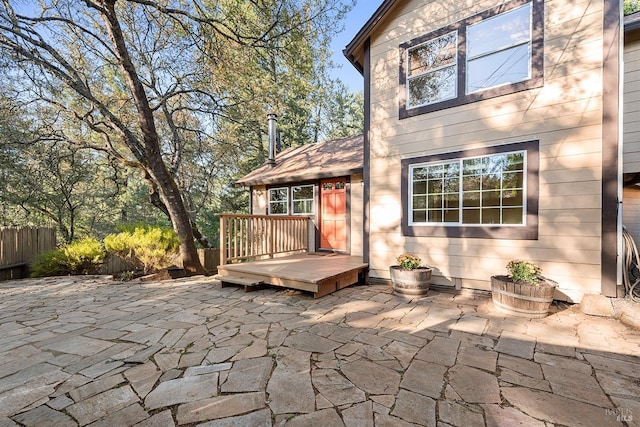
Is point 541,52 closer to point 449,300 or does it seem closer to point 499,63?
point 499,63

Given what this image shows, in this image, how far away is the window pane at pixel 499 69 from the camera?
4.09 metres

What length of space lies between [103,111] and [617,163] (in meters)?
8.63

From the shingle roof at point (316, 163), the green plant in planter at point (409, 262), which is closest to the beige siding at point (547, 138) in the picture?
the green plant in planter at point (409, 262)

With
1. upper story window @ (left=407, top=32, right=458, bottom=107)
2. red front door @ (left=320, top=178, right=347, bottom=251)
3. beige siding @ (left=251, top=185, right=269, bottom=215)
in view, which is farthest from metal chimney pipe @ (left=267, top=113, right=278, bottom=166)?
upper story window @ (left=407, top=32, right=458, bottom=107)

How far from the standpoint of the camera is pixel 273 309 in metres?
3.82

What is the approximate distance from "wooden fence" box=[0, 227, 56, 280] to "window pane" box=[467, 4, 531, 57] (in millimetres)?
10622

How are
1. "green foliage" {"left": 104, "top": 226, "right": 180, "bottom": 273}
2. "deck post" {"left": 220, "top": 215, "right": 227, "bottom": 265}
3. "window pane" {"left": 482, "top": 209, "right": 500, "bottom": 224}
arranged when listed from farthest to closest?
"green foliage" {"left": 104, "top": 226, "right": 180, "bottom": 273}
"deck post" {"left": 220, "top": 215, "right": 227, "bottom": 265}
"window pane" {"left": 482, "top": 209, "right": 500, "bottom": 224}

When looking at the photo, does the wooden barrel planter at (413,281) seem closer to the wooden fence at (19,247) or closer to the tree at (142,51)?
the tree at (142,51)

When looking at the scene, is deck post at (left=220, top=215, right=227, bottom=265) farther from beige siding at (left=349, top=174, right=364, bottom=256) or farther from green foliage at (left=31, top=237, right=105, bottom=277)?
green foliage at (left=31, top=237, right=105, bottom=277)

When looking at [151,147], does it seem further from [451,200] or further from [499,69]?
[499,69]

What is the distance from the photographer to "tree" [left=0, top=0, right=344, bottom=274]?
226 inches

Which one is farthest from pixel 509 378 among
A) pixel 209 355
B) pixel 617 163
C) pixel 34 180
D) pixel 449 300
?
pixel 34 180

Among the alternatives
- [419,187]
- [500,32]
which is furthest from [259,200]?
[500,32]

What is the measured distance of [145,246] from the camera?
6574 mm
